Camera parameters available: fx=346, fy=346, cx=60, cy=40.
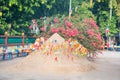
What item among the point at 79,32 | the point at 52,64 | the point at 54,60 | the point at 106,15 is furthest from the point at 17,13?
the point at 52,64

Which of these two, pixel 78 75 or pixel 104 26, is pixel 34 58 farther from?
pixel 104 26

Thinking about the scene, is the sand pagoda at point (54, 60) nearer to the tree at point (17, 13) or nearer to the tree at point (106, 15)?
the tree at point (17, 13)

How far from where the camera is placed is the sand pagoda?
66.7 feet

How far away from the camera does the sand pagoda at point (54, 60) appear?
20344mm

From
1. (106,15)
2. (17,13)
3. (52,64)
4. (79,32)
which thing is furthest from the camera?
(106,15)

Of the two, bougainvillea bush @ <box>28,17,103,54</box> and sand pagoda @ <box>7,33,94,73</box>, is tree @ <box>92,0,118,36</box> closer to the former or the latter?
bougainvillea bush @ <box>28,17,103,54</box>

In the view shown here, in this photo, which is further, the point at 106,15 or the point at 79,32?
the point at 106,15

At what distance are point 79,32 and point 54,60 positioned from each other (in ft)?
23.2

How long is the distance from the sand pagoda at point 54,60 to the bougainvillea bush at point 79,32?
389 centimetres

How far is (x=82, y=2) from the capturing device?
4819 centimetres

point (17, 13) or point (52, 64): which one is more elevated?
point (17, 13)

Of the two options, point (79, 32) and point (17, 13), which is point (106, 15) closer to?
point (17, 13)

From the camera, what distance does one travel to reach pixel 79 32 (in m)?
27.8

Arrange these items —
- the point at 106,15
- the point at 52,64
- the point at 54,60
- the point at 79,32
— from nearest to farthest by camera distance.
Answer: the point at 52,64 < the point at 54,60 < the point at 79,32 < the point at 106,15
